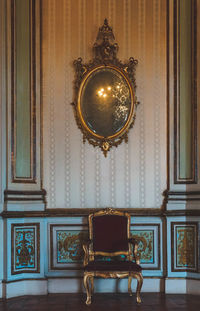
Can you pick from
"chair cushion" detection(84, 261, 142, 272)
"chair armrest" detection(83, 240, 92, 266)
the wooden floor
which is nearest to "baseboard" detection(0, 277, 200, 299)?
the wooden floor

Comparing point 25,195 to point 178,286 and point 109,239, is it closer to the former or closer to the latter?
point 109,239

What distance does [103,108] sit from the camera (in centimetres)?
505

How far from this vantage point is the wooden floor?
4301 millimetres

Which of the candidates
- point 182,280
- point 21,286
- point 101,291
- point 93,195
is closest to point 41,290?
point 21,286

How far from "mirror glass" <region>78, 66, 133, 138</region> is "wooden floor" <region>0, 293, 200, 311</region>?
1.83 meters

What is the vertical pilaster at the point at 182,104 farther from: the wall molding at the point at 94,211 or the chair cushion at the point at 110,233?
the chair cushion at the point at 110,233

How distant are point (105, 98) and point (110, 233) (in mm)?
1544

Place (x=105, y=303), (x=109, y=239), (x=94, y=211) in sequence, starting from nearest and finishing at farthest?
1. (x=105, y=303)
2. (x=109, y=239)
3. (x=94, y=211)

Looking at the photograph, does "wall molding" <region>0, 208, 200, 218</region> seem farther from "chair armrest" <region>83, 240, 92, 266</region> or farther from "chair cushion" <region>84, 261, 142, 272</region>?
"chair cushion" <region>84, 261, 142, 272</region>

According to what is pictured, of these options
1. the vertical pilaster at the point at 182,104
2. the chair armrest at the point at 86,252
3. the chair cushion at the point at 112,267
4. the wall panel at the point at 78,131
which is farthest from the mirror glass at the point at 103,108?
the chair cushion at the point at 112,267

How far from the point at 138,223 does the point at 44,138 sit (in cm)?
147

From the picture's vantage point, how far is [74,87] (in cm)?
509

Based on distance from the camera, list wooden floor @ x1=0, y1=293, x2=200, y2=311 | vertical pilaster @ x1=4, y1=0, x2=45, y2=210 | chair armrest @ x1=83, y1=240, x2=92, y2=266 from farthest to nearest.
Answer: vertical pilaster @ x1=4, y1=0, x2=45, y2=210 < chair armrest @ x1=83, y1=240, x2=92, y2=266 < wooden floor @ x1=0, y1=293, x2=200, y2=311

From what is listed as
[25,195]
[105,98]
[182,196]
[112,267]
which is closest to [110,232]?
[112,267]
